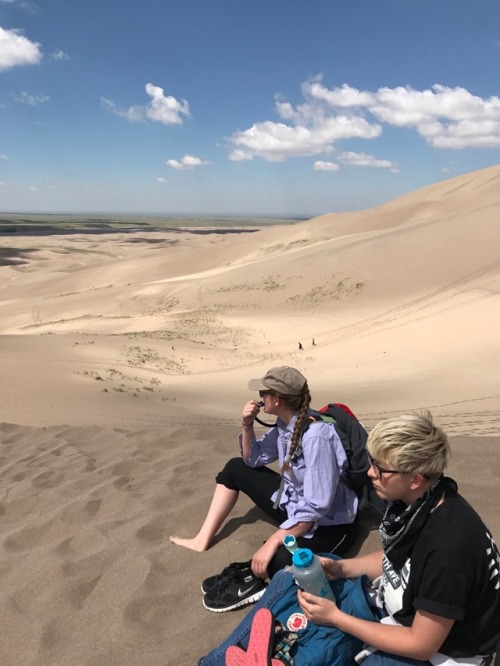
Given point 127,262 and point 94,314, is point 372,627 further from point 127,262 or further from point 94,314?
point 127,262

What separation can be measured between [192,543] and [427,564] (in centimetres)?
206

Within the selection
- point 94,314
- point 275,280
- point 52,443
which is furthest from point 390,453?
point 94,314

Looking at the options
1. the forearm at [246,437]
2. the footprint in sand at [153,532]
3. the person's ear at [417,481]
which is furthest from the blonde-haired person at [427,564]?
the footprint in sand at [153,532]

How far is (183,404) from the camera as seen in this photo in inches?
336

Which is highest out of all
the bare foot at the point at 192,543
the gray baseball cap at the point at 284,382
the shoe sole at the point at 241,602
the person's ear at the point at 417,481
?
the gray baseball cap at the point at 284,382

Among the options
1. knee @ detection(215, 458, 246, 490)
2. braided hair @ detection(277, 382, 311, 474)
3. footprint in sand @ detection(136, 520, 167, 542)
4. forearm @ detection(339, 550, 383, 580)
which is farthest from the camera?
footprint in sand @ detection(136, 520, 167, 542)

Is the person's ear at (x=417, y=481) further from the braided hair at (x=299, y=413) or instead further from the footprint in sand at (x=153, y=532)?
the footprint in sand at (x=153, y=532)

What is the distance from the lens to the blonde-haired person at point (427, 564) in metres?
1.87

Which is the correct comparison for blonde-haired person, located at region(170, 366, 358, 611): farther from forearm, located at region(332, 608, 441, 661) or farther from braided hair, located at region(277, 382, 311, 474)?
forearm, located at region(332, 608, 441, 661)

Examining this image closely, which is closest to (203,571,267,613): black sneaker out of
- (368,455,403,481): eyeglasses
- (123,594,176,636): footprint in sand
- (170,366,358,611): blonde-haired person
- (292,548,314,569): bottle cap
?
(170,366,358,611): blonde-haired person

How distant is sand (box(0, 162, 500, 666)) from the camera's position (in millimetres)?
3094

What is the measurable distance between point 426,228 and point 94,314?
51.3ft

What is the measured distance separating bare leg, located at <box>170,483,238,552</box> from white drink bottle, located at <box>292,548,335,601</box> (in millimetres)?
1428

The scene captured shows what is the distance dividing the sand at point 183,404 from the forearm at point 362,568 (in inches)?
29.5
